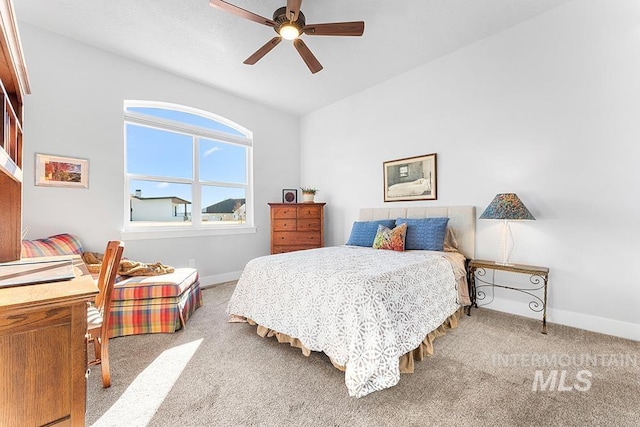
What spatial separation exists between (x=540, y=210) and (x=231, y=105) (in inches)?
174

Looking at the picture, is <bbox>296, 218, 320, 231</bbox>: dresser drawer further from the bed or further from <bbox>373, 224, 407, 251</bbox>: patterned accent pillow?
the bed

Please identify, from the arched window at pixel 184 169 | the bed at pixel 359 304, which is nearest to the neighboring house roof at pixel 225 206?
the arched window at pixel 184 169

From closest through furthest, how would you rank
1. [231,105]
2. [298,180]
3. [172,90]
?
[172,90] < [231,105] < [298,180]

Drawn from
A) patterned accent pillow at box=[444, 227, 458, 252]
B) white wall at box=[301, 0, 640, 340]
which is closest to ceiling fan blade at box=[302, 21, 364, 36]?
white wall at box=[301, 0, 640, 340]

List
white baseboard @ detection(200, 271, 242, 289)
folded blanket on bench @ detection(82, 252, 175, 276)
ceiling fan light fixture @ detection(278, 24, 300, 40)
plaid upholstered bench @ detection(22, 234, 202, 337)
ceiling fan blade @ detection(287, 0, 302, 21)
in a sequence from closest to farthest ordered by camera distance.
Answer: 1. ceiling fan blade @ detection(287, 0, 302, 21)
2. ceiling fan light fixture @ detection(278, 24, 300, 40)
3. plaid upholstered bench @ detection(22, 234, 202, 337)
4. folded blanket on bench @ detection(82, 252, 175, 276)
5. white baseboard @ detection(200, 271, 242, 289)

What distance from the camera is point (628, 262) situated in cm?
233

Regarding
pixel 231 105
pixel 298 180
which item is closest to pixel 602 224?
pixel 298 180

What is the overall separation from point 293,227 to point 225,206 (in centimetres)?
122

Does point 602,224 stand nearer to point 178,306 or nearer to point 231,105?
point 178,306

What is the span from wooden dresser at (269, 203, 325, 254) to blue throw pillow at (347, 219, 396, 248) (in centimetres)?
94

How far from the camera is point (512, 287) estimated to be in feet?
9.59

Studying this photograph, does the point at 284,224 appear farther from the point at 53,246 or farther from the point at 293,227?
the point at 53,246

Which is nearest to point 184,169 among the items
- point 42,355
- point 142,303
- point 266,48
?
point 142,303

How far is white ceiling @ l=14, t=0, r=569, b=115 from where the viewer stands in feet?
8.39
